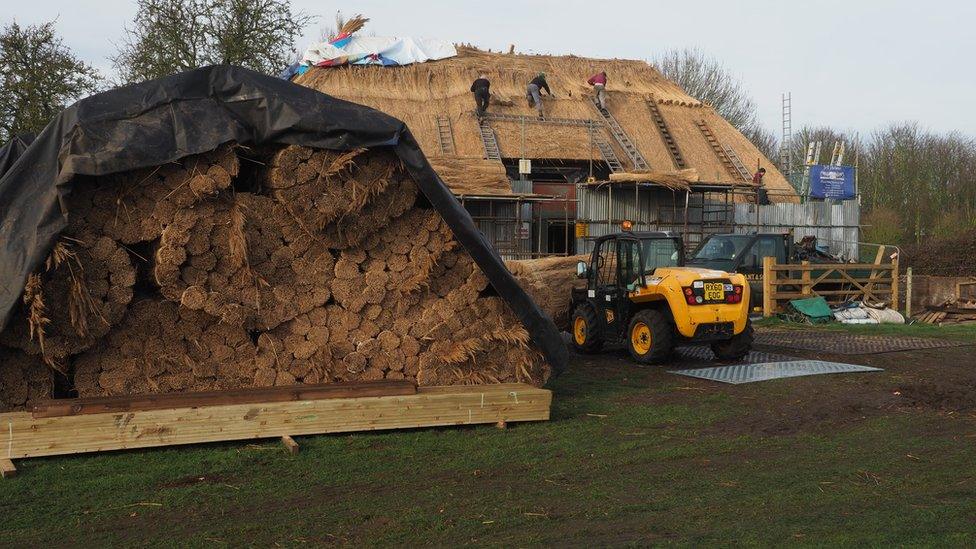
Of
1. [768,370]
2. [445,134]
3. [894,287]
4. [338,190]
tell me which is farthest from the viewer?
[445,134]

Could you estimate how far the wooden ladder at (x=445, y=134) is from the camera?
103 ft

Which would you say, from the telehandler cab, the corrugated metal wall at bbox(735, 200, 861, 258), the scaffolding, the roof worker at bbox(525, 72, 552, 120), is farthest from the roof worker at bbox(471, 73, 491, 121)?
the telehandler cab

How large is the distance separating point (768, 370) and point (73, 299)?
9.17 meters

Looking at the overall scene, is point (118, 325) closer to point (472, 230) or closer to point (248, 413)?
point (248, 413)

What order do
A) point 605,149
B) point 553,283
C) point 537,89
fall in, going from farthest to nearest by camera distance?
point 537,89 → point 605,149 → point 553,283

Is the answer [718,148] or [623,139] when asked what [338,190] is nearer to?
[623,139]

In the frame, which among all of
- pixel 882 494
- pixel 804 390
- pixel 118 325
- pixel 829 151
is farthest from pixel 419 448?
pixel 829 151

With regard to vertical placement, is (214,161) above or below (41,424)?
above

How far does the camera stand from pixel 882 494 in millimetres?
6730

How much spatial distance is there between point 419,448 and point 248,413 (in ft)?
5.12

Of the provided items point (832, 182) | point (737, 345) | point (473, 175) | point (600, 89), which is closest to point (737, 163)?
point (832, 182)

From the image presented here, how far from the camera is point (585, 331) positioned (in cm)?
1508

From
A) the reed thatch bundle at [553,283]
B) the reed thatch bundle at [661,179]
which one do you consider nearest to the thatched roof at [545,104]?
the reed thatch bundle at [661,179]

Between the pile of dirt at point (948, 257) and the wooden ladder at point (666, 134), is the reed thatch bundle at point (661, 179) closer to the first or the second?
the wooden ladder at point (666, 134)
